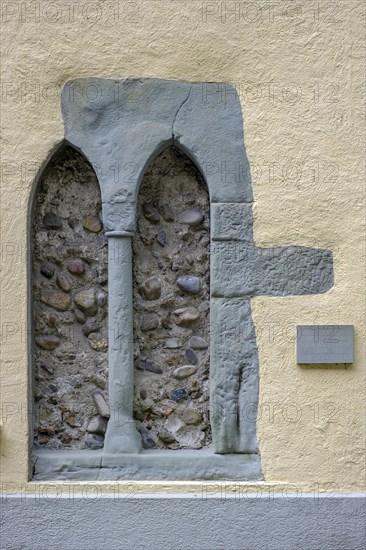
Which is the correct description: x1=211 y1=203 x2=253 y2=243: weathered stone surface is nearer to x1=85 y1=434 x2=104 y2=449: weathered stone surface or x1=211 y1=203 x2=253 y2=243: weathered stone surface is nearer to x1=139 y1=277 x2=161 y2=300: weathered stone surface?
x1=139 y1=277 x2=161 y2=300: weathered stone surface

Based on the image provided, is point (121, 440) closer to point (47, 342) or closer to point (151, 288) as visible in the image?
point (47, 342)

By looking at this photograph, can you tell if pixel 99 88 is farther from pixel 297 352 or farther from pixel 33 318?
pixel 297 352

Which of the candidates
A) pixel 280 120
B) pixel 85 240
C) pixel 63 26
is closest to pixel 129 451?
pixel 85 240

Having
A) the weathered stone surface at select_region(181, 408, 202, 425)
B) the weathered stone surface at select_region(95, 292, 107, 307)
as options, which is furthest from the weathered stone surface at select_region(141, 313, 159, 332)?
the weathered stone surface at select_region(181, 408, 202, 425)

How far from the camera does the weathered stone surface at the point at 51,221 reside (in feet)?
10.0

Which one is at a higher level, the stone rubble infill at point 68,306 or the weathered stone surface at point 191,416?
the stone rubble infill at point 68,306

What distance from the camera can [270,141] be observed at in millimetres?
2920

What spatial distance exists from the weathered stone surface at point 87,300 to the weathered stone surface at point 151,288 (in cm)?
24

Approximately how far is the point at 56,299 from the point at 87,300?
0.53 ft

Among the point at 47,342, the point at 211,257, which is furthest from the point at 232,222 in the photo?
the point at 47,342

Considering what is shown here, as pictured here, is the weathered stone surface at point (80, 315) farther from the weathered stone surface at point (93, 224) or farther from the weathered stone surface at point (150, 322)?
the weathered stone surface at point (93, 224)

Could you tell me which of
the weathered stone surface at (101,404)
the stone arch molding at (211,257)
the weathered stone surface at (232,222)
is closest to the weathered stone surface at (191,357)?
the stone arch molding at (211,257)

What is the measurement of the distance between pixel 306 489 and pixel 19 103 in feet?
7.57

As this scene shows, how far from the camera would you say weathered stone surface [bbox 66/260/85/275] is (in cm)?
305
